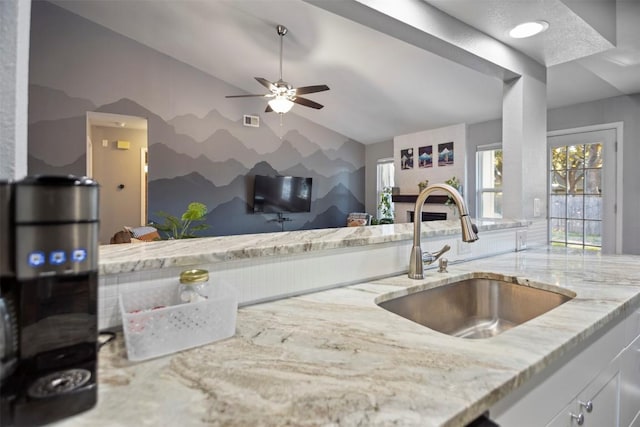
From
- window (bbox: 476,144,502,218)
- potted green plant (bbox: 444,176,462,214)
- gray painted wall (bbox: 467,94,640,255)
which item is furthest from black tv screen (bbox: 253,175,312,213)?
gray painted wall (bbox: 467,94,640,255)

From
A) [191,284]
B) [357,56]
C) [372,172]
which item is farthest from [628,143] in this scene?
[191,284]

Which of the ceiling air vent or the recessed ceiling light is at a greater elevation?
the ceiling air vent

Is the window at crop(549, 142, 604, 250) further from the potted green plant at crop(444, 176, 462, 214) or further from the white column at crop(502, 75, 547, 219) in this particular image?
the white column at crop(502, 75, 547, 219)

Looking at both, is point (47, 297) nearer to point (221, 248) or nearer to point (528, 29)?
point (221, 248)

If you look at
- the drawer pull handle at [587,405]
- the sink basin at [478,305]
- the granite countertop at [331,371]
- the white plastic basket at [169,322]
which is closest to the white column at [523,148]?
the sink basin at [478,305]

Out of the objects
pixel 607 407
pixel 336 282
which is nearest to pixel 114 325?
pixel 336 282

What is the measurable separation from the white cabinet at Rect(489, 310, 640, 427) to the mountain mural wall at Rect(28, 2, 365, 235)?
526 centimetres

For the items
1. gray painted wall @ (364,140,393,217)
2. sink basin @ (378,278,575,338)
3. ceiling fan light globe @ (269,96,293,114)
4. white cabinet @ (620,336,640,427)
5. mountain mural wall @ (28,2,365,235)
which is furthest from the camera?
gray painted wall @ (364,140,393,217)

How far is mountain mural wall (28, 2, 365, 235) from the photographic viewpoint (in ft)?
14.5

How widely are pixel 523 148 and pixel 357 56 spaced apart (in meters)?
2.39

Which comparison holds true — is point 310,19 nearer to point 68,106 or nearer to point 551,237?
point 68,106

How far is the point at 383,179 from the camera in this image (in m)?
7.04

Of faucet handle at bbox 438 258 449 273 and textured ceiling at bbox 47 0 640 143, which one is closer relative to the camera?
faucet handle at bbox 438 258 449 273

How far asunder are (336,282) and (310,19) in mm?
3263
